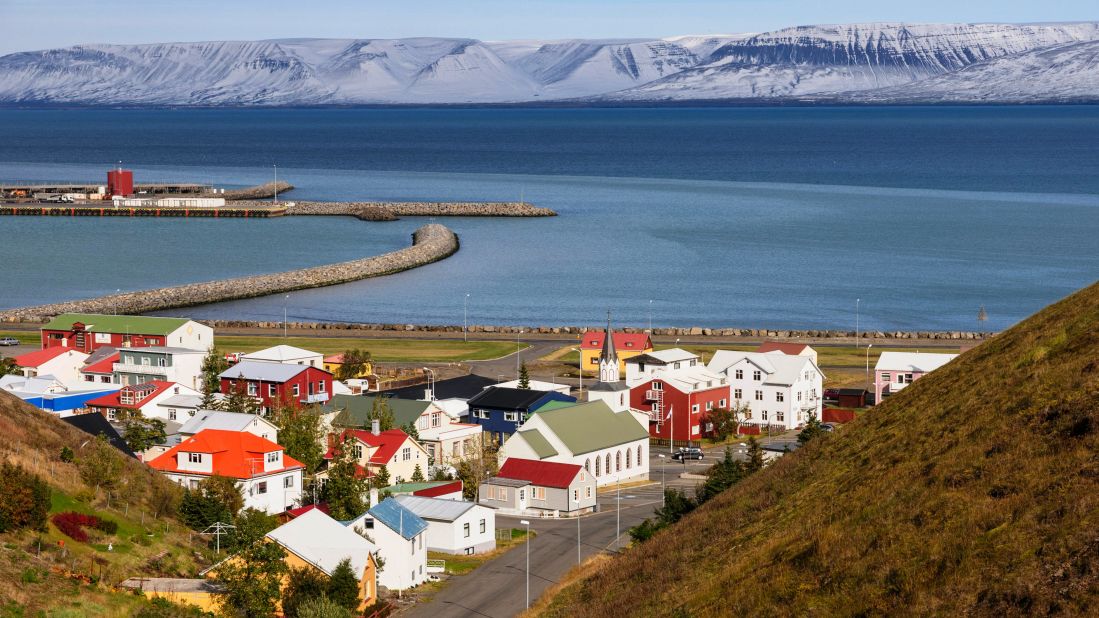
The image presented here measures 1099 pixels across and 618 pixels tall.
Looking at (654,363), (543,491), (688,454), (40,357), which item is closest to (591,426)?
(688,454)

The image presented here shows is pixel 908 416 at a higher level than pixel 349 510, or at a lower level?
higher

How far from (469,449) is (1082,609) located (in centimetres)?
3063

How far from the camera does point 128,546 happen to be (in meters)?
27.8

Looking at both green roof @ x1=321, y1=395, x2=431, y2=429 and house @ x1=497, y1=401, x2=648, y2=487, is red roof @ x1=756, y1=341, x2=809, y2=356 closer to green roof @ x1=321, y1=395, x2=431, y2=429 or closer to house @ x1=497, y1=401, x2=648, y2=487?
house @ x1=497, y1=401, x2=648, y2=487

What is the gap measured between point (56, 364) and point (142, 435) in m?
13.8

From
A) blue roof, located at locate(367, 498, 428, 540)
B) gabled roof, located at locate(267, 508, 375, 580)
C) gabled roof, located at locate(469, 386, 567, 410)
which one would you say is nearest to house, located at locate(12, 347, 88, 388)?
gabled roof, located at locate(469, 386, 567, 410)

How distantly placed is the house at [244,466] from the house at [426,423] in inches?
217

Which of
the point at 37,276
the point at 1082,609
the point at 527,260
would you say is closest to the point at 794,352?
the point at 1082,609

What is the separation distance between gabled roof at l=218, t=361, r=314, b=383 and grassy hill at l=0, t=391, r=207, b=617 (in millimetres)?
11285

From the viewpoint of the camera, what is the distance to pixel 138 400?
1775 inches

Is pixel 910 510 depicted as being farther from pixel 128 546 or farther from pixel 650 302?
pixel 650 302

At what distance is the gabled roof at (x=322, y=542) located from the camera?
2695cm

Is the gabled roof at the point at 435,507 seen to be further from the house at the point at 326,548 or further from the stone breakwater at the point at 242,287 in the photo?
the stone breakwater at the point at 242,287

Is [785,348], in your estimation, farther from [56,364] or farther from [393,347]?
[56,364]
